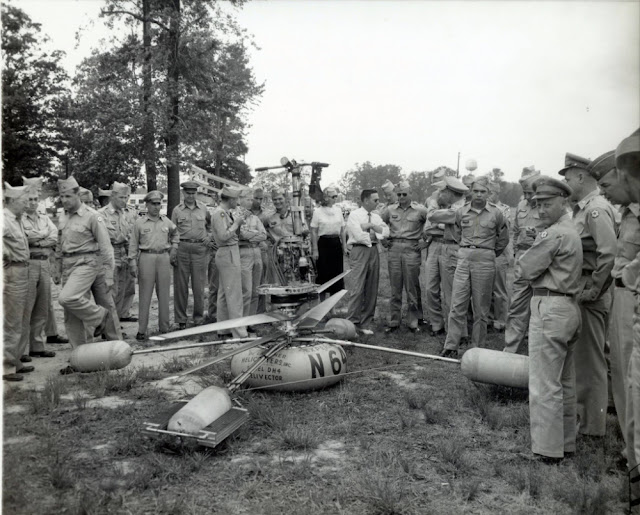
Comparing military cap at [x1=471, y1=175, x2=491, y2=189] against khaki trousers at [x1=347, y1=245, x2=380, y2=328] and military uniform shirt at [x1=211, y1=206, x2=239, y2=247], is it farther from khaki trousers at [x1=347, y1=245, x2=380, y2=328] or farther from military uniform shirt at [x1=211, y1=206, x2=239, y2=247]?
military uniform shirt at [x1=211, y1=206, x2=239, y2=247]

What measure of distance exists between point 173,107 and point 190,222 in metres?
10.8

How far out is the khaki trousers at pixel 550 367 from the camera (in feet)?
13.6

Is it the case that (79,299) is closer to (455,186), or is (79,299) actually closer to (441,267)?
(441,267)

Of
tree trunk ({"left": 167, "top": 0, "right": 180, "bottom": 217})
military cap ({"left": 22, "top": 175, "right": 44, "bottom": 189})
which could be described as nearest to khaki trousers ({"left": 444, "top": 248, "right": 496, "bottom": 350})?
military cap ({"left": 22, "top": 175, "right": 44, "bottom": 189})

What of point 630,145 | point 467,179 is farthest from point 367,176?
Answer: point 630,145

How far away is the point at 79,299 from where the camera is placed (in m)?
6.62

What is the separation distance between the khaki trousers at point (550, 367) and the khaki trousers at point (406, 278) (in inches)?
172

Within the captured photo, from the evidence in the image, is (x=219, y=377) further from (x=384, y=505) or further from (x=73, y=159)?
(x=73, y=159)

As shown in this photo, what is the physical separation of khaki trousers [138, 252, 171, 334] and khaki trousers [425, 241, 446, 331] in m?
3.98

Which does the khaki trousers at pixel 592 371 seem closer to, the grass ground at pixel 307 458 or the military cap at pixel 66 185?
the grass ground at pixel 307 458

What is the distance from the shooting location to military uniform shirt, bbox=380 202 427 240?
8.65 meters

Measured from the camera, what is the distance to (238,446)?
4.44m

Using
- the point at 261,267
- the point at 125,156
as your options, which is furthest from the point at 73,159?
the point at 261,267

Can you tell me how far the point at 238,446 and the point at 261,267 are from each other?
15.4 feet
